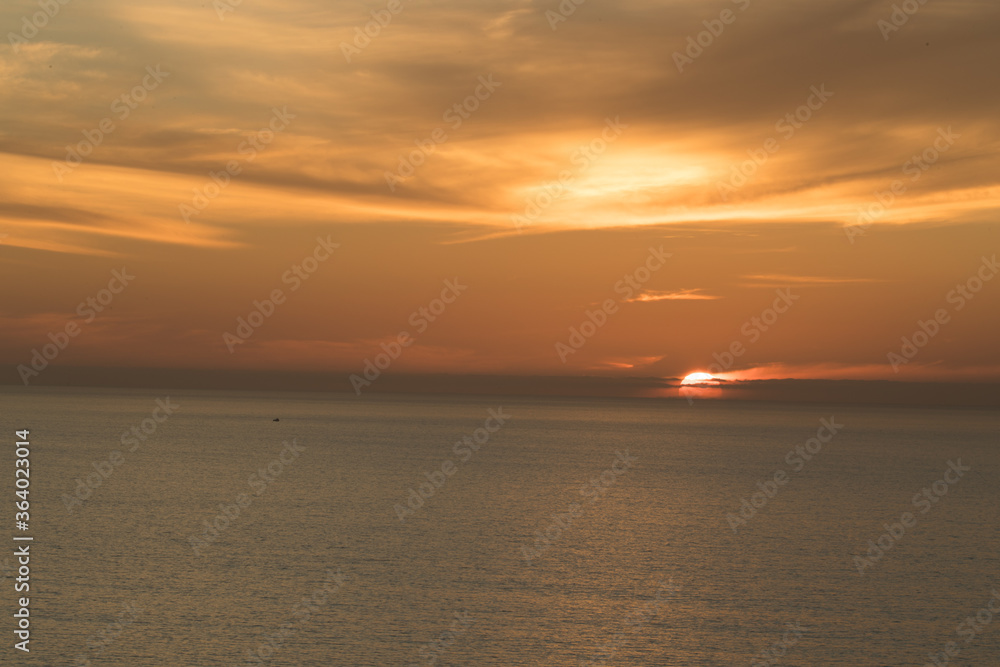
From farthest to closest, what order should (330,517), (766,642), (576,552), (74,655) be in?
(330,517)
(576,552)
(766,642)
(74,655)

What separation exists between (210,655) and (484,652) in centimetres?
966

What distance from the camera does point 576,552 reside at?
176 feet

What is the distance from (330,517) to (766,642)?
3801cm

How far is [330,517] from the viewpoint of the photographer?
66.6 meters

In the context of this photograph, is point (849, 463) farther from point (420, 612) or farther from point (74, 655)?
point (74, 655)

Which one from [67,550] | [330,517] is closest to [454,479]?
[330,517]

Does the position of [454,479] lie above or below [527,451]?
below

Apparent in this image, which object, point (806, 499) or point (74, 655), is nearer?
point (74, 655)

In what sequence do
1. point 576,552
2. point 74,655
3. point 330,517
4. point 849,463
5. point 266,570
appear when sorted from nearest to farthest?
point 74,655 → point 266,570 → point 576,552 → point 330,517 → point 849,463

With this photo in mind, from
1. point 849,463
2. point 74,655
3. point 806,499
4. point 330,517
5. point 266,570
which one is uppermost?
point 849,463

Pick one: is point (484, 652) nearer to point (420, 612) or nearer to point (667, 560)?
point (420, 612)

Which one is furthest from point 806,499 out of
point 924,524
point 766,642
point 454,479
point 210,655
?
point 210,655

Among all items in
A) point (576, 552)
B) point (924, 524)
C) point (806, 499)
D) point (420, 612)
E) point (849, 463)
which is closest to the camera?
point (420, 612)

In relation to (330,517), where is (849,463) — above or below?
above
